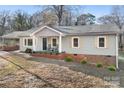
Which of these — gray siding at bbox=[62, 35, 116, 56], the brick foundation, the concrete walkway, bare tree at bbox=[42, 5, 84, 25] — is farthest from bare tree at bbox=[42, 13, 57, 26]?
the concrete walkway

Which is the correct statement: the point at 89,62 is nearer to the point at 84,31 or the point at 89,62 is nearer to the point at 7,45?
the point at 84,31

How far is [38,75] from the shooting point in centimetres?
756

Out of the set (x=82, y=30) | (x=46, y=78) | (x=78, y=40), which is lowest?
(x=46, y=78)

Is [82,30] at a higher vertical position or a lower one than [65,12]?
lower

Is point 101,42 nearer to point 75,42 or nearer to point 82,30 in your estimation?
point 82,30

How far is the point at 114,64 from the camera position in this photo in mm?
7512

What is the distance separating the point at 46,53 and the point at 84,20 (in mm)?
1150

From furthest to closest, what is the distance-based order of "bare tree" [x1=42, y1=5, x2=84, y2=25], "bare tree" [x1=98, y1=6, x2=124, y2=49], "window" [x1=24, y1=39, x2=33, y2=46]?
1. "window" [x1=24, y1=39, x2=33, y2=46]
2. "bare tree" [x1=42, y1=5, x2=84, y2=25]
3. "bare tree" [x1=98, y1=6, x2=124, y2=49]

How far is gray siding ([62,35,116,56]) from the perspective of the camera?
297 inches

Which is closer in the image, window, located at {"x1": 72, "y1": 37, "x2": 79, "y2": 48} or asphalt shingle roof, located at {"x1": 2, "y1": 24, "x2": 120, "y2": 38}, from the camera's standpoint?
asphalt shingle roof, located at {"x1": 2, "y1": 24, "x2": 120, "y2": 38}

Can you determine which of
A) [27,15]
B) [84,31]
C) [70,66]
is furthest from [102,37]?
[27,15]

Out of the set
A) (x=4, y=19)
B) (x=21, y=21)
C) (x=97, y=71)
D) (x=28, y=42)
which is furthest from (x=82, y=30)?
(x=4, y=19)

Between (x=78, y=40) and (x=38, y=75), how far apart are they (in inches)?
48.1

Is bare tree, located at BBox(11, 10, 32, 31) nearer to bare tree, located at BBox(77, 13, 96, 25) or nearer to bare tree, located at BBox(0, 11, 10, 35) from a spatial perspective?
bare tree, located at BBox(0, 11, 10, 35)
